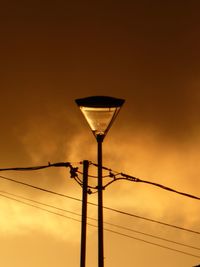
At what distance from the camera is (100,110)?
36.4ft

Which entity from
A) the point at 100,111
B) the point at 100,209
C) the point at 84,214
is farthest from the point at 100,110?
the point at 84,214

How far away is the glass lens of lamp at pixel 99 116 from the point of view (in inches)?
437

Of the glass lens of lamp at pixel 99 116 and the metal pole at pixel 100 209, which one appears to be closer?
the metal pole at pixel 100 209

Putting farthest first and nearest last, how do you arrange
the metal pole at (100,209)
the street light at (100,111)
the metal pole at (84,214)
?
1. the metal pole at (84,214)
2. the street light at (100,111)
3. the metal pole at (100,209)

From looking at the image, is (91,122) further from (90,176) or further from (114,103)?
(90,176)

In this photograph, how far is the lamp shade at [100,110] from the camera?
11.1 meters

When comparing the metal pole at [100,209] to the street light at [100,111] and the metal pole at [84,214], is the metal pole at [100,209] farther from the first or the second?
the metal pole at [84,214]

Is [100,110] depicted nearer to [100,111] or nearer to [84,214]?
[100,111]

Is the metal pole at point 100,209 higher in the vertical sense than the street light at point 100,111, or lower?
lower

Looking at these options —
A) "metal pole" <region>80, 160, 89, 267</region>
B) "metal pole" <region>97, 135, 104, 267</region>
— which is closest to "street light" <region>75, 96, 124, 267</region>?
"metal pole" <region>97, 135, 104, 267</region>

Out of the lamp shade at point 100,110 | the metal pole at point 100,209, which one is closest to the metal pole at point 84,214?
the metal pole at point 100,209

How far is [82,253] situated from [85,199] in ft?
3.57

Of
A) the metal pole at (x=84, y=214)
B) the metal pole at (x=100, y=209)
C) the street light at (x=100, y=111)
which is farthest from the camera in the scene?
the metal pole at (x=84, y=214)

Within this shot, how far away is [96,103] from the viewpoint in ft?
36.6
